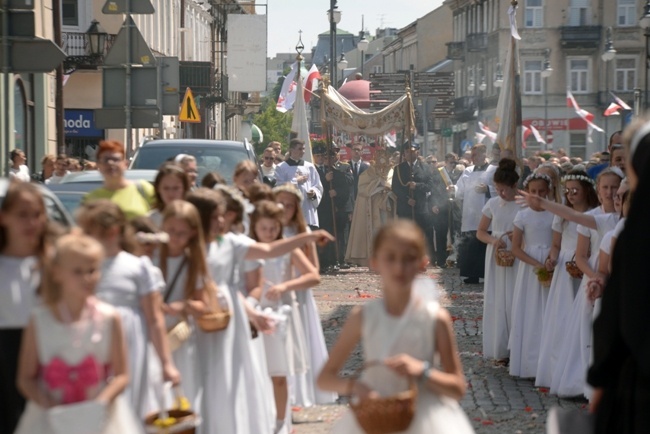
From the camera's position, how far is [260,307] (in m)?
9.27

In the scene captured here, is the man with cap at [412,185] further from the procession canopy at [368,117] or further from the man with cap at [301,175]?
the man with cap at [301,175]

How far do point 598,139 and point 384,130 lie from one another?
58.8m

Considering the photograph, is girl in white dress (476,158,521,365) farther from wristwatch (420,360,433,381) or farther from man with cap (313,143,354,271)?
man with cap (313,143,354,271)

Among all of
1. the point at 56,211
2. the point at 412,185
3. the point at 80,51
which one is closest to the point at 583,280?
the point at 56,211

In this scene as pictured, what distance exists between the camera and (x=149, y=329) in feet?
22.4

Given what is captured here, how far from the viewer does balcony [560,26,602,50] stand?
8356 centimetres

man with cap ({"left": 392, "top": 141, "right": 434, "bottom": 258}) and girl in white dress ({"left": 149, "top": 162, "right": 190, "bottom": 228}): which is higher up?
girl in white dress ({"left": 149, "top": 162, "right": 190, "bottom": 228})

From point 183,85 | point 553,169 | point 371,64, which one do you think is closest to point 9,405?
point 553,169

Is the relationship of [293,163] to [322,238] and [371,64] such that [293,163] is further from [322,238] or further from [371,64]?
[371,64]

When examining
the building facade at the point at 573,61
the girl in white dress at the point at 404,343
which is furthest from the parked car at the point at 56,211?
the building facade at the point at 573,61

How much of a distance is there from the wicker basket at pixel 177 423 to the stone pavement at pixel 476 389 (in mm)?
3528

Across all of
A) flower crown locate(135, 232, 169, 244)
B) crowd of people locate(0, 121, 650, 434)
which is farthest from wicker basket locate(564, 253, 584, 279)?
flower crown locate(135, 232, 169, 244)

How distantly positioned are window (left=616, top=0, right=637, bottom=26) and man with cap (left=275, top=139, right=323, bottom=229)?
6325 centimetres

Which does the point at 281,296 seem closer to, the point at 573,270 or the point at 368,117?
the point at 573,270
